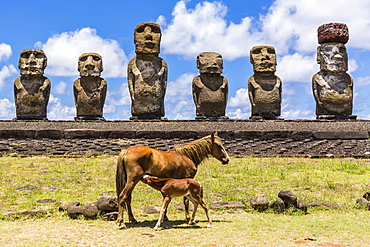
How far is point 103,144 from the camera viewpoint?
16.0m

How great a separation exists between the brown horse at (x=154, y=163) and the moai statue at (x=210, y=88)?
14186mm

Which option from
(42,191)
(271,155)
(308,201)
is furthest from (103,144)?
(308,201)

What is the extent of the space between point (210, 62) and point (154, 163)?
50.7 feet

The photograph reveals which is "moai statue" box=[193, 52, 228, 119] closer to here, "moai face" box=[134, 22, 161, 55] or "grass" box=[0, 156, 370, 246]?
"moai face" box=[134, 22, 161, 55]

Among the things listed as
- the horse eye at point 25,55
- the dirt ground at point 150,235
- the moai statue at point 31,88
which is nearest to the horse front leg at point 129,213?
the dirt ground at point 150,235

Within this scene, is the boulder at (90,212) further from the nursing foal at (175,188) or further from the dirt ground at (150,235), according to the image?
the nursing foal at (175,188)

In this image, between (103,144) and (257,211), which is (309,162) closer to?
(257,211)

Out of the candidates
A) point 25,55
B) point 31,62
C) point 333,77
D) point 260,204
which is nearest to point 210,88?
point 333,77

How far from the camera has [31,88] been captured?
75.9 feet

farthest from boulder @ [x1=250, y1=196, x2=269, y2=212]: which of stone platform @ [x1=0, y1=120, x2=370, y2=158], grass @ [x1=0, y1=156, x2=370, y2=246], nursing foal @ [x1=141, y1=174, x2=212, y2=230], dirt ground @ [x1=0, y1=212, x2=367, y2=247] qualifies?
stone platform @ [x1=0, y1=120, x2=370, y2=158]

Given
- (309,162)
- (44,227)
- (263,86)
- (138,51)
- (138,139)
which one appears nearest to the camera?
(44,227)

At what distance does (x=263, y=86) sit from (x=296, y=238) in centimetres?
1736

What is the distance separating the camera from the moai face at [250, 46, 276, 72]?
22516 millimetres

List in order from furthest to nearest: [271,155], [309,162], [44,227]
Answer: [271,155] < [309,162] < [44,227]
